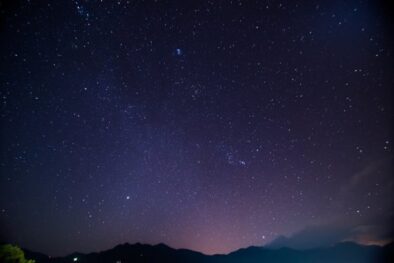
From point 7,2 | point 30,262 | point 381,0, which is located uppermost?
point 381,0

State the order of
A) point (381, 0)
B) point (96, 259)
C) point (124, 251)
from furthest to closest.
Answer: point (124, 251)
point (96, 259)
point (381, 0)

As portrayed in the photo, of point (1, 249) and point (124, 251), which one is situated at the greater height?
Result: point (124, 251)

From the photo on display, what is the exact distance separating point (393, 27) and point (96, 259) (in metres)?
166


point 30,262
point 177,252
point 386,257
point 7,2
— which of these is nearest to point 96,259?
point 177,252

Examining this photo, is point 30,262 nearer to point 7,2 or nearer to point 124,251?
point 7,2

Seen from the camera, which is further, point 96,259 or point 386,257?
point 386,257

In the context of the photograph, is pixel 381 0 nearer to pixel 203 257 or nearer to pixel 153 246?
pixel 153 246

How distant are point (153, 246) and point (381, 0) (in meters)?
194

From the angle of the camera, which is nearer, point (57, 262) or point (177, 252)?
point (57, 262)

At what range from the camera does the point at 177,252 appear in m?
182

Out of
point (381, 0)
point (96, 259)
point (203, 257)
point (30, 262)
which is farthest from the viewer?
point (203, 257)

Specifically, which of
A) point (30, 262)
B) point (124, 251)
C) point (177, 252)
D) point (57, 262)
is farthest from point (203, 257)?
point (30, 262)

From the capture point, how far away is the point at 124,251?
16412 cm

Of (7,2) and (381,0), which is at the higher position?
(381,0)
